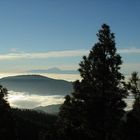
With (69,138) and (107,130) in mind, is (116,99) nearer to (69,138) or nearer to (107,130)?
(107,130)

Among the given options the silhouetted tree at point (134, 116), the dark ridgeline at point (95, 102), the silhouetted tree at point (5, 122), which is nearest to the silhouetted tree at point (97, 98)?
the dark ridgeline at point (95, 102)

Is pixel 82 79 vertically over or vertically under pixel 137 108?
over

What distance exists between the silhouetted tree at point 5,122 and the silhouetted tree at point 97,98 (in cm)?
502

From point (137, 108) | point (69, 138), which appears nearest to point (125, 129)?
point (137, 108)

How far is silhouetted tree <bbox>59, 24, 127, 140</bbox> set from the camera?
4238 cm

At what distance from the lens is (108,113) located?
42125 mm

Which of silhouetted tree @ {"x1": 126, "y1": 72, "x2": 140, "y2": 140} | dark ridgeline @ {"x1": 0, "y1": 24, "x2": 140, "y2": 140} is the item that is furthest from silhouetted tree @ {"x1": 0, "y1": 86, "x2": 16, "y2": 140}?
silhouetted tree @ {"x1": 126, "y1": 72, "x2": 140, "y2": 140}

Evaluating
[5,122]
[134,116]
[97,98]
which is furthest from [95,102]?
[134,116]

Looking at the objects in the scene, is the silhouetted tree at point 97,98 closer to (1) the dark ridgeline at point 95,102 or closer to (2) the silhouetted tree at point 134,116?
(1) the dark ridgeline at point 95,102

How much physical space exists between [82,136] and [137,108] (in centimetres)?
1895

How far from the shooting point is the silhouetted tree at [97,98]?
1668 inches

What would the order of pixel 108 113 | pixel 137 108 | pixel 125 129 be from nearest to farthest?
pixel 108 113
pixel 137 108
pixel 125 129

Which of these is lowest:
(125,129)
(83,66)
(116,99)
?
(125,129)

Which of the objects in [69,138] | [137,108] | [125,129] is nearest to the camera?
[69,138]
